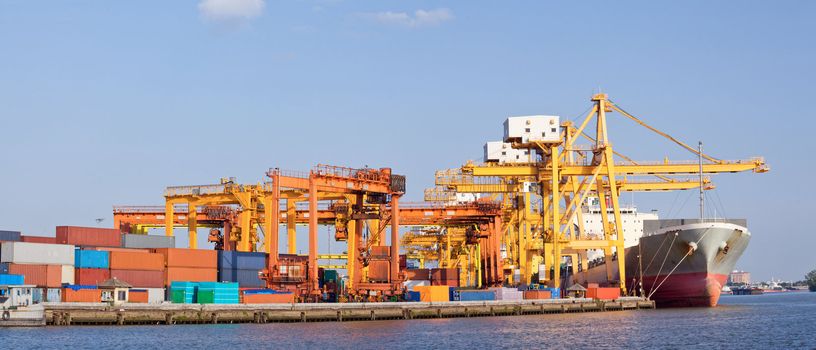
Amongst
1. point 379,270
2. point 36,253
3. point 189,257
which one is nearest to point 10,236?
point 36,253

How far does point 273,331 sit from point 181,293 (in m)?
9.66

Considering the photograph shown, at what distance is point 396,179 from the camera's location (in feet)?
220

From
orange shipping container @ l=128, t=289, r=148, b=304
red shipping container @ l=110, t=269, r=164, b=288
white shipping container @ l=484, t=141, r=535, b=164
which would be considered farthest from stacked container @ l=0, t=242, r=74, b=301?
white shipping container @ l=484, t=141, r=535, b=164

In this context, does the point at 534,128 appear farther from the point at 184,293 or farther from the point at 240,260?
the point at 184,293

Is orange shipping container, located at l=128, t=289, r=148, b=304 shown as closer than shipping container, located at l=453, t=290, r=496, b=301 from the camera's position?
Yes

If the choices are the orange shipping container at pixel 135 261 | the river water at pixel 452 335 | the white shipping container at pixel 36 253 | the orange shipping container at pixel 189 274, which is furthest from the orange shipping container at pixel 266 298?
the white shipping container at pixel 36 253

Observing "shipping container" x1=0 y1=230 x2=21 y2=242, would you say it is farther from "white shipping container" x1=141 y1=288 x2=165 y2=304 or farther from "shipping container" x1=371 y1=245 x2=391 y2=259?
"shipping container" x1=371 y1=245 x2=391 y2=259

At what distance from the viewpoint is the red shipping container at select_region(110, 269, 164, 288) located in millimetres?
58406

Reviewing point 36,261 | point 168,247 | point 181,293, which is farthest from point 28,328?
point 168,247

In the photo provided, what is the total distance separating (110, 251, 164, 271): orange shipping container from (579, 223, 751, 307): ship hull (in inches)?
1360

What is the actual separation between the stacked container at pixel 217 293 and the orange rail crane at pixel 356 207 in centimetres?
238

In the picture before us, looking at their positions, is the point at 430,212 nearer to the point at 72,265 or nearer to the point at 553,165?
the point at 553,165

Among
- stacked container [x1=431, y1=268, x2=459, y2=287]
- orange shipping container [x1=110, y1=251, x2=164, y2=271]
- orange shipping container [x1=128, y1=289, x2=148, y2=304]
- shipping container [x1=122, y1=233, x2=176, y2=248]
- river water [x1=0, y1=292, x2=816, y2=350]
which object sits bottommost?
river water [x1=0, y1=292, x2=816, y2=350]

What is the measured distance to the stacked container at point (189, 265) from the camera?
6081 centimetres
